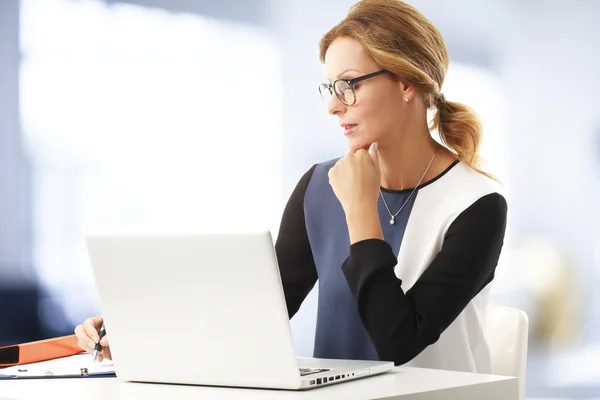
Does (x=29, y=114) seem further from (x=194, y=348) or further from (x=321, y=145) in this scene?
(x=194, y=348)

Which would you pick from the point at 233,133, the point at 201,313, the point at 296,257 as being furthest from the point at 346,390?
the point at 233,133

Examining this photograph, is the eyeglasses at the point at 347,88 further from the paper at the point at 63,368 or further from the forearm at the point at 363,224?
the paper at the point at 63,368

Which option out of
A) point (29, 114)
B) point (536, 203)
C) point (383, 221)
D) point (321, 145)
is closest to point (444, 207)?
point (383, 221)

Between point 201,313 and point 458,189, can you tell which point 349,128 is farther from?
point 201,313

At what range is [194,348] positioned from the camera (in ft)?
3.59

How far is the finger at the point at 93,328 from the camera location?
143cm

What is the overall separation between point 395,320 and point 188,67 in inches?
83.9

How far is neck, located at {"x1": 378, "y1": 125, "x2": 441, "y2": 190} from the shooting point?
1.65 metres

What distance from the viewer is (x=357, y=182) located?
149 centimetres

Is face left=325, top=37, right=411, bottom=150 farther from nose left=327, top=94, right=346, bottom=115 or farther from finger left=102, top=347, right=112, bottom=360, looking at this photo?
finger left=102, top=347, right=112, bottom=360

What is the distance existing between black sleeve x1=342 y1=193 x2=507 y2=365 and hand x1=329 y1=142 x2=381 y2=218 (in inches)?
3.3

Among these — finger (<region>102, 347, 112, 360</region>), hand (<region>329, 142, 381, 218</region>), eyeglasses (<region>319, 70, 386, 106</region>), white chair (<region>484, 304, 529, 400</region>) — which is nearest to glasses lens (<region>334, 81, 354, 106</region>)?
eyeglasses (<region>319, 70, 386, 106</region>)

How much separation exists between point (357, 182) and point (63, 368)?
597mm

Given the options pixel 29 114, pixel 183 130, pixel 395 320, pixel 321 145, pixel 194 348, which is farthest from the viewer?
pixel 321 145
